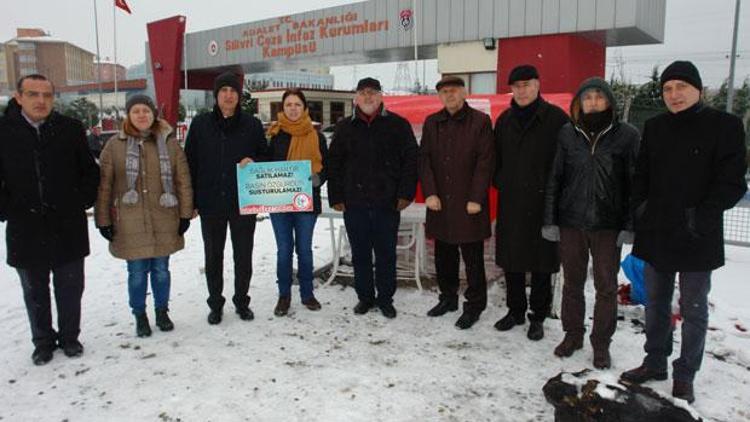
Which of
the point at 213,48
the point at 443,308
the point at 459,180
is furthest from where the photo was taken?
the point at 213,48

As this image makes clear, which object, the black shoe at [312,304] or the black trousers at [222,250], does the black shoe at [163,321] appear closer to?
the black trousers at [222,250]

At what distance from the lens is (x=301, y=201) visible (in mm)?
4062

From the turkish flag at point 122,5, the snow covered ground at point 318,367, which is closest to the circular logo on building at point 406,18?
the turkish flag at point 122,5

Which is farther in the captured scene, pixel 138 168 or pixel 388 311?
pixel 388 311

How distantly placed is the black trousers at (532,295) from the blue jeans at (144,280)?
2.49m

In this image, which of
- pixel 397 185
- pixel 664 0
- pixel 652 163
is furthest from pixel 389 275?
pixel 664 0

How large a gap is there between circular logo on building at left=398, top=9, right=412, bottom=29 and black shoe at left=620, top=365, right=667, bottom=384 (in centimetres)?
1096

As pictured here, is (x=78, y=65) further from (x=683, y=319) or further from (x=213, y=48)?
(x=683, y=319)

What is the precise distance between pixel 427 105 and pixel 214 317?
2.96m

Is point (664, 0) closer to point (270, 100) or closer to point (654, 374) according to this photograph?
point (654, 374)

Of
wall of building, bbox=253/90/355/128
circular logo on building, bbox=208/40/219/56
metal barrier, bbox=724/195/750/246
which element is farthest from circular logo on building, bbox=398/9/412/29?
wall of building, bbox=253/90/355/128

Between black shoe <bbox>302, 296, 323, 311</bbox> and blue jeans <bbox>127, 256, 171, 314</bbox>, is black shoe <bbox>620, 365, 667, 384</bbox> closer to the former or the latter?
black shoe <bbox>302, 296, 323, 311</bbox>

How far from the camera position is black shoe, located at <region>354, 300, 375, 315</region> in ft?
14.0

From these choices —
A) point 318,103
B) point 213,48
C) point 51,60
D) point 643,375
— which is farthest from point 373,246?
point 51,60
